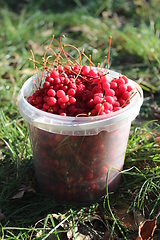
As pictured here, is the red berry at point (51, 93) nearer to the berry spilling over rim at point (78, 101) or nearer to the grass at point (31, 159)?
the berry spilling over rim at point (78, 101)

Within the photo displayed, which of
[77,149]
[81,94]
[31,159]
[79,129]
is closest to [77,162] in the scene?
[77,149]

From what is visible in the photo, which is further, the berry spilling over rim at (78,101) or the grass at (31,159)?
the grass at (31,159)

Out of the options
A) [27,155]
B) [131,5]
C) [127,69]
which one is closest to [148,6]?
[131,5]

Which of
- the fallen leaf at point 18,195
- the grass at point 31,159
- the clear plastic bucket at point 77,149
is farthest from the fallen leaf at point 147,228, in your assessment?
the fallen leaf at point 18,195

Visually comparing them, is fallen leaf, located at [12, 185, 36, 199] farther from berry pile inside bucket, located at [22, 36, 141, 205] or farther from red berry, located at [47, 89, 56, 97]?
red berry, located at [47, 89, 56, 97]

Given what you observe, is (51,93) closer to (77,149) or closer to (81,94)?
(81,94)

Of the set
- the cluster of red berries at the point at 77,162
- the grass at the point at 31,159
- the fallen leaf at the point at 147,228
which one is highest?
the cluster of red berries at the point at 77,162

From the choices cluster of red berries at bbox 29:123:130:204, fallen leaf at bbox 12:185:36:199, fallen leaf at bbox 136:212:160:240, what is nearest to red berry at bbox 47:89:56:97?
cluster of red berries at bbox 29:123:130:204
